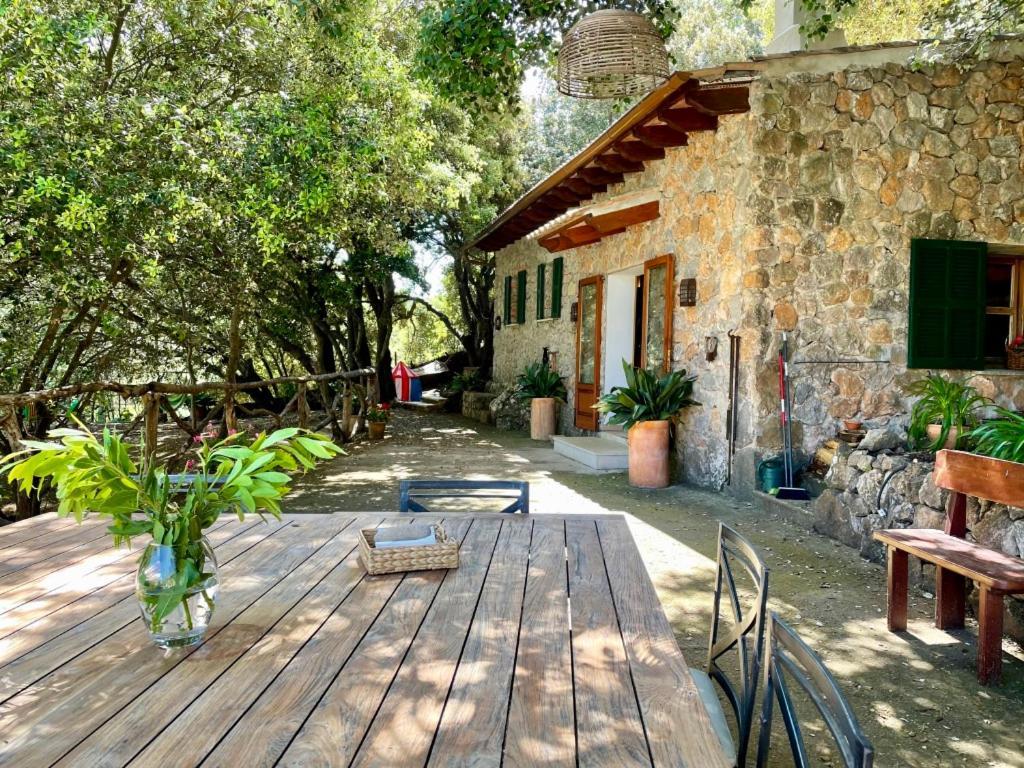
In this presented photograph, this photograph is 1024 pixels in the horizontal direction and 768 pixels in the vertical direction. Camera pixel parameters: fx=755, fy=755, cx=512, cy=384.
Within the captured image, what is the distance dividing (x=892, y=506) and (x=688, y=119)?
146 inches

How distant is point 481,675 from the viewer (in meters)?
1.42

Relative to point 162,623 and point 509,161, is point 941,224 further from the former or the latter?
point 509,161

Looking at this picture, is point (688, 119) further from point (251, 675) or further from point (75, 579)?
point (251, 675)

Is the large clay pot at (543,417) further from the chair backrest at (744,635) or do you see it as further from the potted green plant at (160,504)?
the potted green plant at (160,504)

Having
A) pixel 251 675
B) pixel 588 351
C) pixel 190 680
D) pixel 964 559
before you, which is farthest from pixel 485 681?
A: pixel 588 351

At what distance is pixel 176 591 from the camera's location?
146 centimetres

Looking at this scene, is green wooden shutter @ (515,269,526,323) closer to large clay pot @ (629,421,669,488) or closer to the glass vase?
large clay pot @ (629,421,669,488)

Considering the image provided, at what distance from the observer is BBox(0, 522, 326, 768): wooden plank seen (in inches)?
46.0

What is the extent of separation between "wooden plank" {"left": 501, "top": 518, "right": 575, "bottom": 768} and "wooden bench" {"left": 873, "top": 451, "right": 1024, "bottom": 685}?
185 cm

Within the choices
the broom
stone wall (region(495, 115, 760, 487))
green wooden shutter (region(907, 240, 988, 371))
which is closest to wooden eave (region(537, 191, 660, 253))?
stone wall (region(495, 115, 760, 487))

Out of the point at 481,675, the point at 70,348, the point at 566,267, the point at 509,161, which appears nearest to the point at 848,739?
the point at 481,675

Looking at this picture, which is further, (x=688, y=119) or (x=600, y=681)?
(x=688, y=119)

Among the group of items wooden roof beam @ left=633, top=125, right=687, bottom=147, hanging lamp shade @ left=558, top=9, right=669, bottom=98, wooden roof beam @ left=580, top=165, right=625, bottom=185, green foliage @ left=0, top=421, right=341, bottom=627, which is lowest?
A: green foliage @ left=0, top=421, right=341, bottom=627

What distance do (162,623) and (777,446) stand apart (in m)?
5.48
